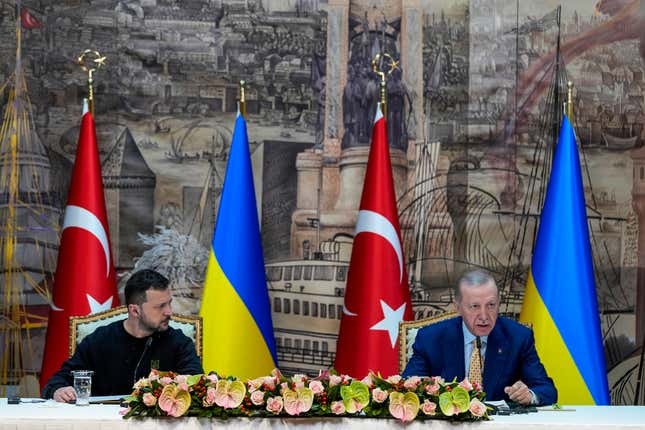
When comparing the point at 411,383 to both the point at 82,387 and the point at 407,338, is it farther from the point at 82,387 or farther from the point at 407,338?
the point at 407,338

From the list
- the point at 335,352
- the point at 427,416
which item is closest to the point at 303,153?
the point at 335,352

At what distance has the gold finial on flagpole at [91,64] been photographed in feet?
20.5

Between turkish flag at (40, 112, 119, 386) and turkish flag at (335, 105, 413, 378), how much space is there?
4.89ft

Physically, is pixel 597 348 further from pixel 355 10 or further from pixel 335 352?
pixel 355 10

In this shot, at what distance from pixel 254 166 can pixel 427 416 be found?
11.7ft

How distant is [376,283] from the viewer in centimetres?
614

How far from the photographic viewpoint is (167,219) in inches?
257

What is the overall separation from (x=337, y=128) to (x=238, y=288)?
1.33m

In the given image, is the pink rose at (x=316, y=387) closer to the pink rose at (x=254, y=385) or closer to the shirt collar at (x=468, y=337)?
the pink rose at (x=254, y=385)

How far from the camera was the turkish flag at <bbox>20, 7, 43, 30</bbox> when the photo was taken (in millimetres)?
6453

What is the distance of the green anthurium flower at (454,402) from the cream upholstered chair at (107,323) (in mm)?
1805

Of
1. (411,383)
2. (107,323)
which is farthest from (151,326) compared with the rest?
(411,383)

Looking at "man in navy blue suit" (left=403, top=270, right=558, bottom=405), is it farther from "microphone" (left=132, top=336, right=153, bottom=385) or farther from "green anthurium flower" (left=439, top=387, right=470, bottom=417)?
"microphone" (left=132, top=336, right=153, bottom=385)

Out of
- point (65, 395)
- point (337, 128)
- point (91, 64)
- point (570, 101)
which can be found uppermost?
point (91, 64)
